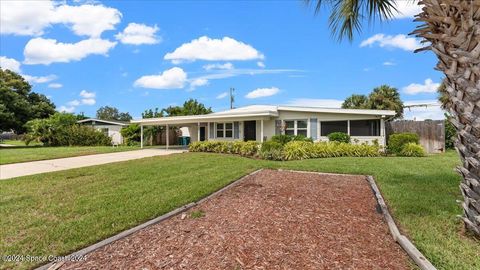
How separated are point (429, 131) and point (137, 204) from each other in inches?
709

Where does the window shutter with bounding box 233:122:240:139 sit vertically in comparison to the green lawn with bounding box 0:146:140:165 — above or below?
above

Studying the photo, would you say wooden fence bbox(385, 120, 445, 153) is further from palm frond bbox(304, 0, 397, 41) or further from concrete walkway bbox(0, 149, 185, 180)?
concrete walkway bbox(0, 149, 185, 180)

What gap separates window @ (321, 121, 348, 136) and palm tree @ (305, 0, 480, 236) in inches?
540

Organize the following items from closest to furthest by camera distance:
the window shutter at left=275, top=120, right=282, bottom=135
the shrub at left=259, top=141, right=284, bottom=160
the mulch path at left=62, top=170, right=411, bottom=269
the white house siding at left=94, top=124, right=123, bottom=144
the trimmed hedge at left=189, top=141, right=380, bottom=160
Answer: the mulch path at left=62, top=170, right=411, bottom=269, the shrub at left=259, top=141, right=284, bottom=160, the trimmed hedge at left=189, top=141, right=380, bottom=160, the window shutter at left=275, top=120, right=282, bottom=135, the white house siding at left=94, top=124, right=123, bottom=144

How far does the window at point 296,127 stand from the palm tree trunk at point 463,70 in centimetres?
1437

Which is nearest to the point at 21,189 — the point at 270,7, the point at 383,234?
the point at 383,234

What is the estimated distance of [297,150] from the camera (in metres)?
13.3

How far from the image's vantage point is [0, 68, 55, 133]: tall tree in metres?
28.4

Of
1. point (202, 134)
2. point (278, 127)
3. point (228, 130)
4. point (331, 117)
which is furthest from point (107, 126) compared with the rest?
point (331, 117)

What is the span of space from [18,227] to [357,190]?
639 centimetres

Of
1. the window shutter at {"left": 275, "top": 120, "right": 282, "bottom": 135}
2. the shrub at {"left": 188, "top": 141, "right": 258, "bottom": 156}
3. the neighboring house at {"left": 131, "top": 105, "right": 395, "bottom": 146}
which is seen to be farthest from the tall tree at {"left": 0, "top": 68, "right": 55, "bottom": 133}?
the window shutter at {"left": 275, "top": 120, "right": 282, "bottom": 135}

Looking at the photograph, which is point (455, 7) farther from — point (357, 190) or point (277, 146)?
point (277, 146)

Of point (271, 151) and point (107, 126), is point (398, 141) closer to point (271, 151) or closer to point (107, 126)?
point (271, 151)

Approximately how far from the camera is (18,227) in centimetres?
445
